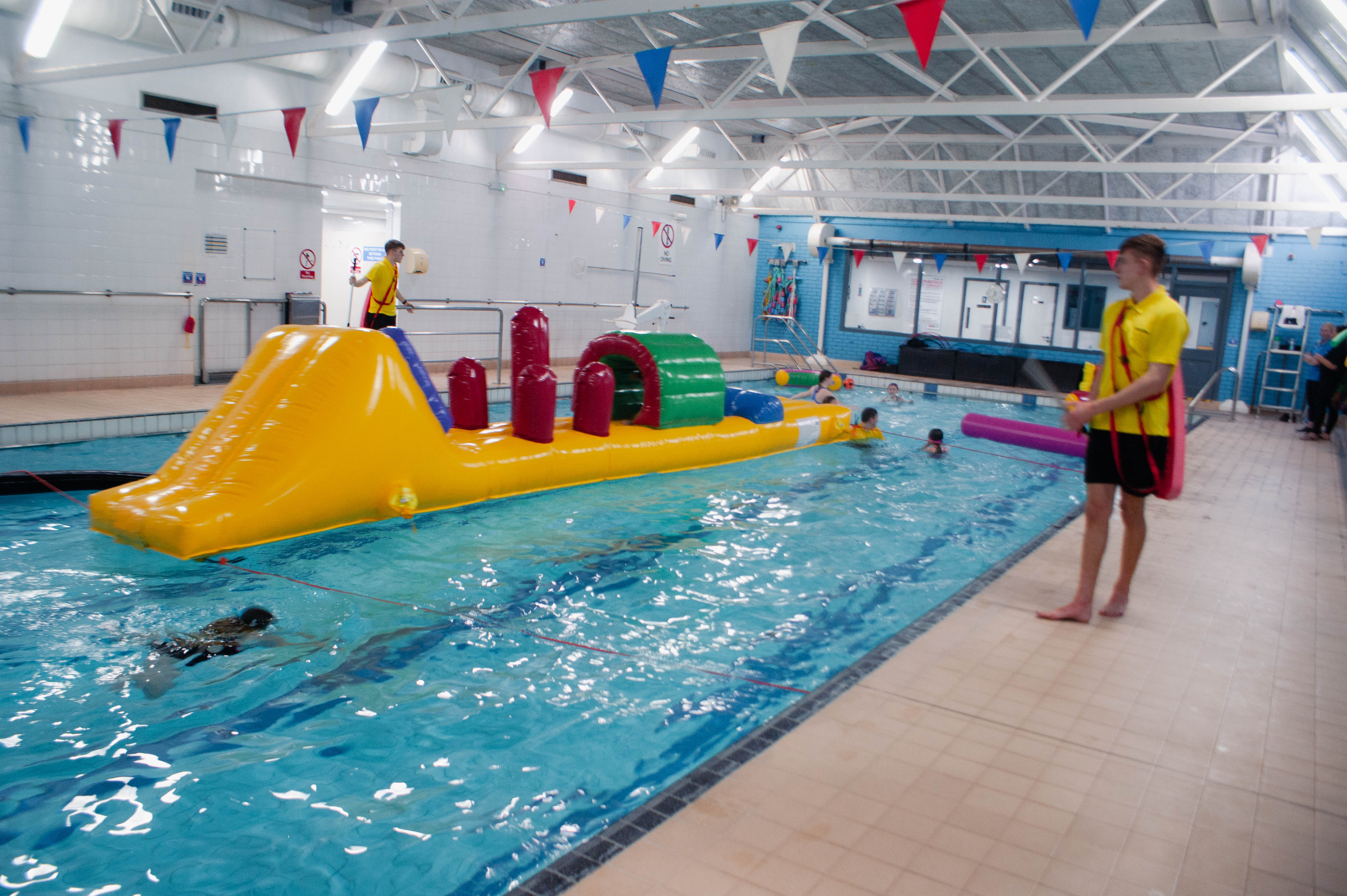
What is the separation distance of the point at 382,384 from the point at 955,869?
4.25 meters

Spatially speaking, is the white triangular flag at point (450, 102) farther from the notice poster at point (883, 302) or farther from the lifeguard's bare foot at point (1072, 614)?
the notice poster at point (883, 302)

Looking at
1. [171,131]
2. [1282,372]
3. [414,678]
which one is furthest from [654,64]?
[1282,372]

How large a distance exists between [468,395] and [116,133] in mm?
5382

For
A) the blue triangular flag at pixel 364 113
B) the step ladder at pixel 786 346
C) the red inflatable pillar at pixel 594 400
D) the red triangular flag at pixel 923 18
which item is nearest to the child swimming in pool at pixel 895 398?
the step ladder at pixel 786 346

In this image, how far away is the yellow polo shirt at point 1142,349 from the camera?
3650 mm

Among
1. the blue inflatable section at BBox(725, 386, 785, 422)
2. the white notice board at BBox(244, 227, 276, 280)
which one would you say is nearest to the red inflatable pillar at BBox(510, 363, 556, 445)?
the blue inflatable section at BBox(725, 386, 785, 422)

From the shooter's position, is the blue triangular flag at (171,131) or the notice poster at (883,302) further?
the notice poster at (883,302)

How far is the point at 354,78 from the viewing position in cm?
944

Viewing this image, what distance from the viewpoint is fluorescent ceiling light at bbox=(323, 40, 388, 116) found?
907 cm

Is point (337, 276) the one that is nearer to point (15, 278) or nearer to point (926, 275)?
point (15, 278)

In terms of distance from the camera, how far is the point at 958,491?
309 inches

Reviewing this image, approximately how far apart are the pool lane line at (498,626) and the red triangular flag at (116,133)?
21.4ft

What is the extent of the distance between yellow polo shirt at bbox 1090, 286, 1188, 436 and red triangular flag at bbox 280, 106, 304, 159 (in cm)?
785

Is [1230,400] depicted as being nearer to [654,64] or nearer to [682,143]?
[682,143]
